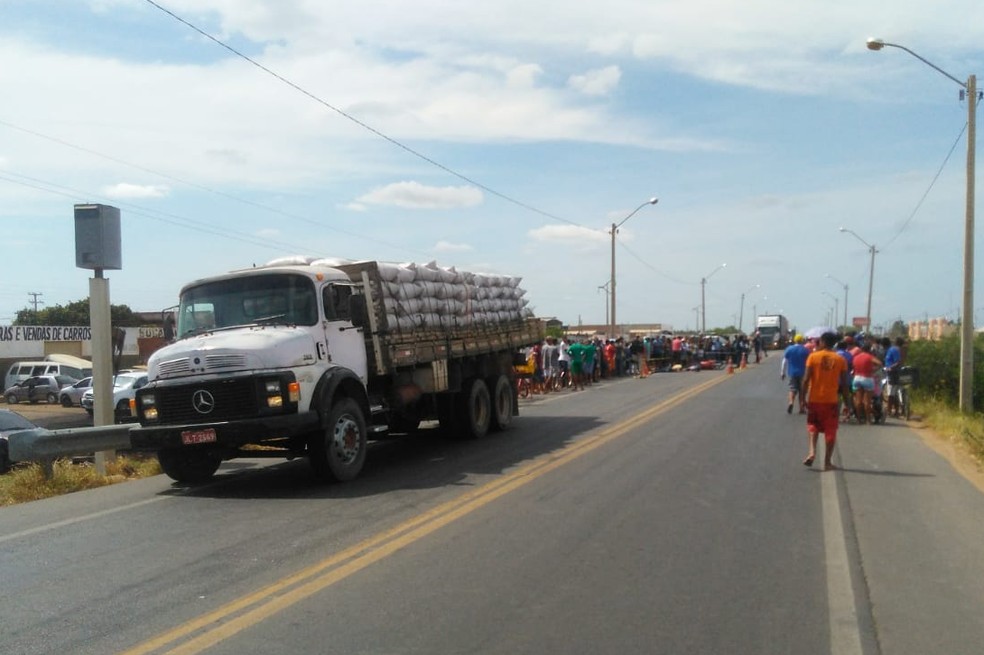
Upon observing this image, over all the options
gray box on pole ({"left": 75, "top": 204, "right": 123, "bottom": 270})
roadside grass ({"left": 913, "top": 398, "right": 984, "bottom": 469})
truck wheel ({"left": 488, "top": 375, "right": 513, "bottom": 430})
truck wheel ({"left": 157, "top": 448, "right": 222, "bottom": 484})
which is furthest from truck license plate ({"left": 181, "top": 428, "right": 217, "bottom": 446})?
roadside grass ({"left": 913, "top": 398, "right": 984, "bottom": 469})

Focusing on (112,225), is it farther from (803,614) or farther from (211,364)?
(803,614)

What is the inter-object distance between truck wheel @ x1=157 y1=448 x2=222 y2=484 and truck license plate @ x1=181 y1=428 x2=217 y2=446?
55cm

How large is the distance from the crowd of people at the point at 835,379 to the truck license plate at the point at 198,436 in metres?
7.06

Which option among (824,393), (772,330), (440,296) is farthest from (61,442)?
(772,330)

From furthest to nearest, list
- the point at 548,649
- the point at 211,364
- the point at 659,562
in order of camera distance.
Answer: the point at 211,364
the point at 659,562
the point at 548,649

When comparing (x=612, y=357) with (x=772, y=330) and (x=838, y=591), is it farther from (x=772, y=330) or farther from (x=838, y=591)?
(x=772, y=330)

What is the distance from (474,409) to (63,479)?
6447mm

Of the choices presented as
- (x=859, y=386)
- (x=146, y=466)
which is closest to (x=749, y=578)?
(x=146, y=466)

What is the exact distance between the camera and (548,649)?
5059 mm

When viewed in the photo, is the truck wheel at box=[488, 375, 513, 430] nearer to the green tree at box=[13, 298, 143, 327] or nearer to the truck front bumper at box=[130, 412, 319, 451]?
the truck front bumper at box=[130, 412, 319, 451]

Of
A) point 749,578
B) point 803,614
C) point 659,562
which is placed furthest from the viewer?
point 659,562

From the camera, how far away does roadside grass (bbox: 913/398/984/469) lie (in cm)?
1314

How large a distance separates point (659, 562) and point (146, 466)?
27.1 feet

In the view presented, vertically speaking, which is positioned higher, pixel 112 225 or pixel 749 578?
pixel 112 225
